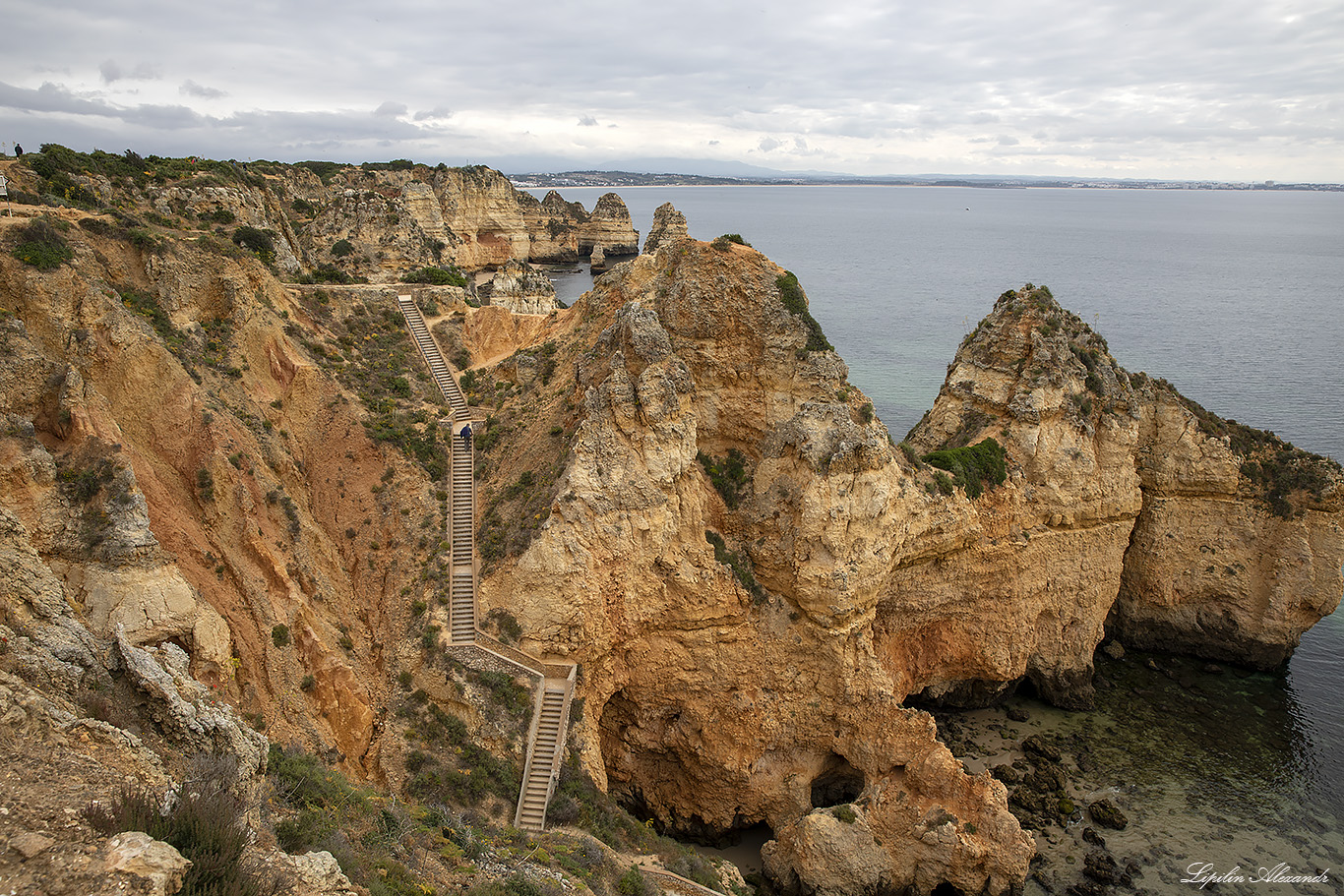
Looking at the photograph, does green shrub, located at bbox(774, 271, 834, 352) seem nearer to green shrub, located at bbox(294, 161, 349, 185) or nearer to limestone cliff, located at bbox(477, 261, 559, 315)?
limestone cliff, located at bbox(477, 261, 559, 315)

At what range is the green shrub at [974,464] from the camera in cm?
3312

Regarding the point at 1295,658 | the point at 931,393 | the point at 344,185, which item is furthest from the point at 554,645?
the point at 344,185

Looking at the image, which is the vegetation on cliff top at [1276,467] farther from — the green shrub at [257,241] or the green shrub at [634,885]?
the green shrub at [257,241]

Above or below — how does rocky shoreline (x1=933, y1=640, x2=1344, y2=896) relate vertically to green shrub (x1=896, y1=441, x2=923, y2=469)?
below

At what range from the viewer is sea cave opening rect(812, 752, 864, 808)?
3089 cm

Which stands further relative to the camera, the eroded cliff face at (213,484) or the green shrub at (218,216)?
Result: the green shrub at (218,216)

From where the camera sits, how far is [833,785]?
102ft

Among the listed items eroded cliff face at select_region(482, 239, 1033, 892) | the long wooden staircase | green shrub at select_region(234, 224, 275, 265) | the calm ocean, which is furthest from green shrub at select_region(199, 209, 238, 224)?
the calm ocean

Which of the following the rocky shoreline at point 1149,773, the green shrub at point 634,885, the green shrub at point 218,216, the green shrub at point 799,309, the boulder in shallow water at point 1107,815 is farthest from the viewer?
the green shrub at point 218,216

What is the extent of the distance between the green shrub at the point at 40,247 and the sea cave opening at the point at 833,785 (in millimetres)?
32007

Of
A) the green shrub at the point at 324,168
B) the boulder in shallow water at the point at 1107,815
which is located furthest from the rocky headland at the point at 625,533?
the green shrub at the point at 324,168

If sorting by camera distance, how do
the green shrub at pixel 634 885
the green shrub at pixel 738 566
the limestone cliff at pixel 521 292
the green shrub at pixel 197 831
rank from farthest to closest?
the limestone cliff at pixel 521 292 → the green shrub at pixel 738 566 → the green shrub at pixel 634 885 → the green shrub at pixel 197 831

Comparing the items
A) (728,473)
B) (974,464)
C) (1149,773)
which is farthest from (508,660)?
(1149,773)

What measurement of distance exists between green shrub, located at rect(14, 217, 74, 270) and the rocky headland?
0.43ft
